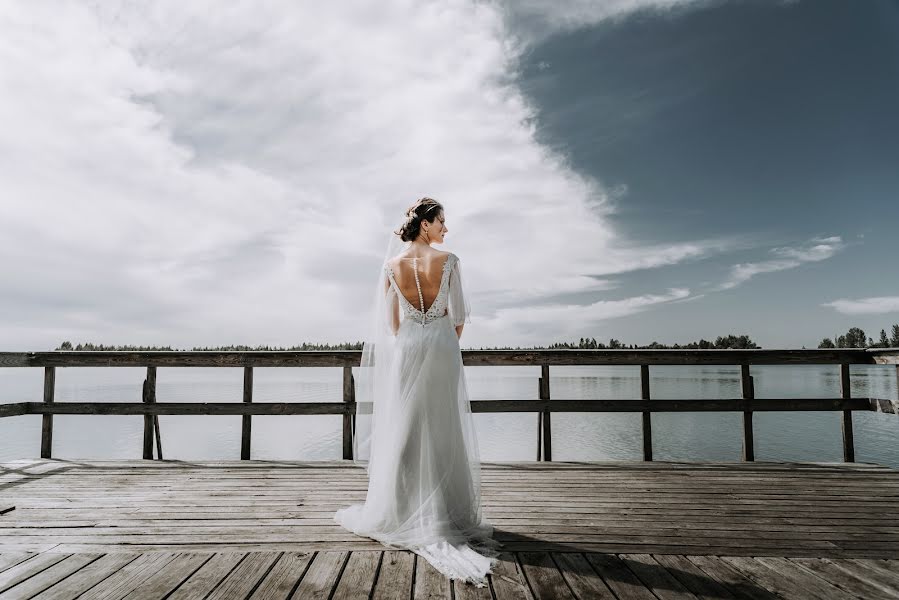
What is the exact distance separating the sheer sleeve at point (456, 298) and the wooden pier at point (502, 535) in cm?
127

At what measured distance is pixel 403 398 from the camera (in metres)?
3.20

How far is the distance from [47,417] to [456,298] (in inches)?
181

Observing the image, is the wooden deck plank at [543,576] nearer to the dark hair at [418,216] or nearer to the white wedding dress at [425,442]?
the white wedding dress at [425,442]

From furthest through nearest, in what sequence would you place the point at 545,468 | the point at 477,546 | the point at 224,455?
the point at 224,455 < the point at 545,468 < the point at 477,546

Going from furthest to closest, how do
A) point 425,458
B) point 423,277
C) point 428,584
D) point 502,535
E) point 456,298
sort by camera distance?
point 456,298, point 423,277, point 425,458, point 502,535, point 428,584

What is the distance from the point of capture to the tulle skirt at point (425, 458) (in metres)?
2.88

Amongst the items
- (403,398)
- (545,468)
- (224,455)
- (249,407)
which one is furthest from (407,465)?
(224,455)

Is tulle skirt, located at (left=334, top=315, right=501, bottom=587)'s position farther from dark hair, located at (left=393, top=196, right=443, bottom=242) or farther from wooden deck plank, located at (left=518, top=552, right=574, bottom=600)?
dark hair, located at (left=393, top=196, right=443, bottom=242)

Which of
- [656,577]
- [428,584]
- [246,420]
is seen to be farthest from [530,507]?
[246,420]

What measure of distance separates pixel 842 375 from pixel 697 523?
3.12 m

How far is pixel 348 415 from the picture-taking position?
507 centimetres

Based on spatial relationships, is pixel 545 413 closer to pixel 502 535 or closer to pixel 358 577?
pixel 502 535

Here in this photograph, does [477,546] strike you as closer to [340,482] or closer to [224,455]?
[340,482]

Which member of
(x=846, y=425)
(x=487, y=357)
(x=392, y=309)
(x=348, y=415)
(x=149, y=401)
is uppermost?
(x=392, y=309)
